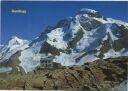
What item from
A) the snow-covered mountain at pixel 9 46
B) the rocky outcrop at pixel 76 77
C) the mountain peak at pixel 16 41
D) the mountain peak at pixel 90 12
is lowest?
the rocky outcrop at pixel 76 77

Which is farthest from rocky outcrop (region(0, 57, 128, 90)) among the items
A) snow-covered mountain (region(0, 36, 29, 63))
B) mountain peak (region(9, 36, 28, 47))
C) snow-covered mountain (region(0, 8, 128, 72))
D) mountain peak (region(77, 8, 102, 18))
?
mountain peak (region(77, 8, 102, 18))

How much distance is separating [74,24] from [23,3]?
533 mm

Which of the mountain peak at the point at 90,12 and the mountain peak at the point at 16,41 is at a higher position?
the mountain peak at the point at 90,12

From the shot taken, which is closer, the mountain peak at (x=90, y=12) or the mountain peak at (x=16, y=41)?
the mountain peak at (x=90, y=12)

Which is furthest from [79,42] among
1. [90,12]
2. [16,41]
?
[16,41]

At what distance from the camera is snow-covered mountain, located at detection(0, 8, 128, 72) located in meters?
4.27

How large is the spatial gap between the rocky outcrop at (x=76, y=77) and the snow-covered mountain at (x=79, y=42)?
6 centimetres

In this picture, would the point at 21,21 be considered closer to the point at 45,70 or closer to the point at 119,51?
the point at 45,70

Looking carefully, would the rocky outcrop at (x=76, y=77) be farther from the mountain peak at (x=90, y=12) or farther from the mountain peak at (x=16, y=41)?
the mountain peak at (x=90, y=12)

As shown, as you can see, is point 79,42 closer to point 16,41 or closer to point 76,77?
point 76,77

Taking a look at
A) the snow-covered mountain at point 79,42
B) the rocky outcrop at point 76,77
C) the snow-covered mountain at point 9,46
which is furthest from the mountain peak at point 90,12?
the snow-covered mountain at point 9,46

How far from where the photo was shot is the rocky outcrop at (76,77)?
4.24 metres

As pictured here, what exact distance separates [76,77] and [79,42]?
0.34 metres

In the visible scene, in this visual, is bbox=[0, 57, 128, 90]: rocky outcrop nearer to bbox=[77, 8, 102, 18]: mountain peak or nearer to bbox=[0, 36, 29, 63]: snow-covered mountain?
bbox=[0, 36, 29, 63]: snow-covered mountain
